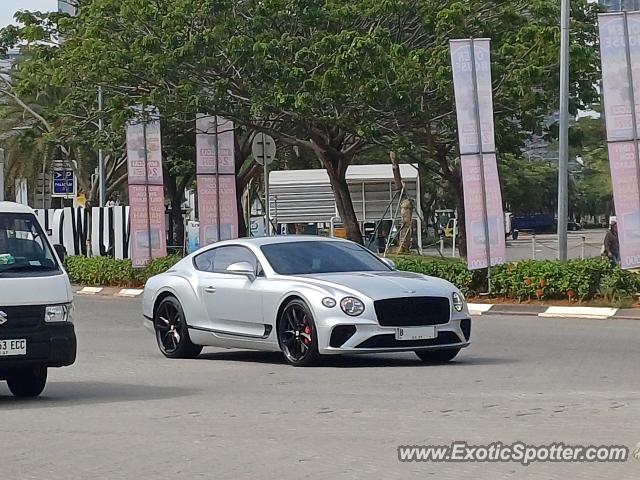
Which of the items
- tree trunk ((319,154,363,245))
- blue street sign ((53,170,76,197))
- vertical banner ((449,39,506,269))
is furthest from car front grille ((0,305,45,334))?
blue street sign ((53,170,76,197))

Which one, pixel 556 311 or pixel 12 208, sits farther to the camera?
pixel 556 311

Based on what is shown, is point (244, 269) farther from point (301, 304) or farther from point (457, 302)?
point (457, 302)

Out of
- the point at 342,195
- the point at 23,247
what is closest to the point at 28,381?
the point at 23,247

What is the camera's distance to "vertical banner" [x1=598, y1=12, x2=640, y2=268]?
2358 cm

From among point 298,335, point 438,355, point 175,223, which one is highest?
point 175,223

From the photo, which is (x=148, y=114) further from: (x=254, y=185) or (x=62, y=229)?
(x=254, y=185)

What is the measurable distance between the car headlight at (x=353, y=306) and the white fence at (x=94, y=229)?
24.0 meters

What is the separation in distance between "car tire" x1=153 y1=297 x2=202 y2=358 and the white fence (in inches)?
823

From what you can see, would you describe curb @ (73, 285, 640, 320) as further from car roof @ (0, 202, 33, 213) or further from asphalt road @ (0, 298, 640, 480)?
car roof @ (0, 202, 33, 213)

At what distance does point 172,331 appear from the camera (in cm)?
1703

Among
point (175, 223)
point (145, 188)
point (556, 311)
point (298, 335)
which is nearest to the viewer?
point (298, 335)

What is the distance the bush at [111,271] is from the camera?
33.3 m

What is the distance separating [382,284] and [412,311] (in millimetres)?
433

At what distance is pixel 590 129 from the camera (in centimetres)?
7900
